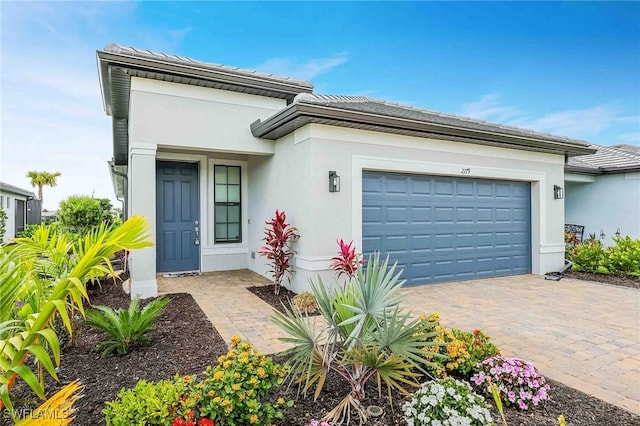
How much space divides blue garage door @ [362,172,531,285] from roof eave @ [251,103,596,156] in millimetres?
957

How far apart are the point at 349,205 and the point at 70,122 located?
12135mm

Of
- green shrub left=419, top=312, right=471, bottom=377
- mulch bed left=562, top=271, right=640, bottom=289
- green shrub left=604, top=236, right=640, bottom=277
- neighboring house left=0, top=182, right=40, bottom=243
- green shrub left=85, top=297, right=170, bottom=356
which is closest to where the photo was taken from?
green shrub left=419, top=312, right=471, bottom=377

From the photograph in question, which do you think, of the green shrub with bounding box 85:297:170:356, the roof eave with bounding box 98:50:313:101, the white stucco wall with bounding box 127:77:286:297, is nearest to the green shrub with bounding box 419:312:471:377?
the green shrub with bounding box 85:297:170:356

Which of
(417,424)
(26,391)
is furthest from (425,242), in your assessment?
(26,391)

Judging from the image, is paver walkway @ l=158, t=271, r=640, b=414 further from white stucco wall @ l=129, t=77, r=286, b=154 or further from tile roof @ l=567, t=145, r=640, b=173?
tile roof @ l=567, t=145, r=640, b=173

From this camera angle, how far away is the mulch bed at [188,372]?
272 centimetres

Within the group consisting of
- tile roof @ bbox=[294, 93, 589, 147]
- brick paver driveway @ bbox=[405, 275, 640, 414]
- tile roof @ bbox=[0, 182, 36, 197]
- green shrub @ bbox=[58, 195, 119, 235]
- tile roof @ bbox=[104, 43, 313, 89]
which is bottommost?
brick paver driveway @ bbox=[405, 275, 640, 414]

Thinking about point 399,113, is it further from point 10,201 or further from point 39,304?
point 10,201

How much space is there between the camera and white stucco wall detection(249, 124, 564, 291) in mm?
6477

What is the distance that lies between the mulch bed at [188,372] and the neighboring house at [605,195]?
10763 millimetres

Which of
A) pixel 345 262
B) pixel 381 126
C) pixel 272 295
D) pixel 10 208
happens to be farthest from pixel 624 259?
pixel 10 208

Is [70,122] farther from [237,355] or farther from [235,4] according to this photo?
[237,355]

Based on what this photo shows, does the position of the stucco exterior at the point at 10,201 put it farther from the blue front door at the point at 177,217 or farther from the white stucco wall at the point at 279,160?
the white stucco wall at the point at 279,160

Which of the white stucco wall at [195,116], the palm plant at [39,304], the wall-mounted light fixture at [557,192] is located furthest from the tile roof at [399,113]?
the palm plant at [39,304]
